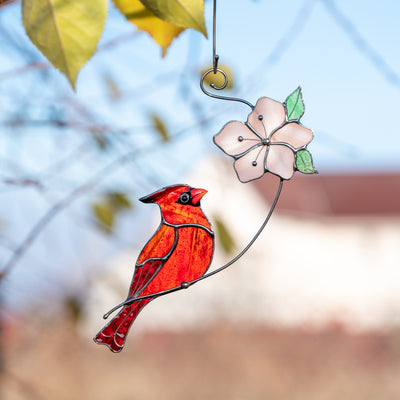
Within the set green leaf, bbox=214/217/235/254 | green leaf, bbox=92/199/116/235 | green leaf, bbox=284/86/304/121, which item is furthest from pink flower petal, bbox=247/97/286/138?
green leaf, bbox=92/199/116/235

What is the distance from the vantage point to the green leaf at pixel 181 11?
394 mm

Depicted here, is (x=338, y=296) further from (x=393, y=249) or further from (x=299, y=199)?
(x=299, y=199)

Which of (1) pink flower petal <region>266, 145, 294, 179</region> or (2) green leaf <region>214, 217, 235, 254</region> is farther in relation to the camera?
(2) green leaf <region>214, 217, 235, 254</region>

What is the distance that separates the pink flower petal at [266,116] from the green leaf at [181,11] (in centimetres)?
12

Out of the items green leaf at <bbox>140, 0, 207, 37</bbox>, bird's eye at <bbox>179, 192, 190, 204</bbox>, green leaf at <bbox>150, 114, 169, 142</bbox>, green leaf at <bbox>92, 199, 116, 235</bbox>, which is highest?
green leaf at <bbox>150, 114, 169, 142</bbox>

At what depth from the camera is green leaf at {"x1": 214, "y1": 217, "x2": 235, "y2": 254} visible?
30.7 inches

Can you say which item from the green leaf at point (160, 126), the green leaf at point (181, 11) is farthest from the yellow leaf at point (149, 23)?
the green leaf at point (160, 126)

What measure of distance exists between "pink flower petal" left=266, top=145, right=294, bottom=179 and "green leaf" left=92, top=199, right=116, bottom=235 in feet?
1.38

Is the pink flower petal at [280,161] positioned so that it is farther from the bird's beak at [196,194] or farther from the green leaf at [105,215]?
the green leaf at [105,215]

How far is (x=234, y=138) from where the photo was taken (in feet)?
1.63

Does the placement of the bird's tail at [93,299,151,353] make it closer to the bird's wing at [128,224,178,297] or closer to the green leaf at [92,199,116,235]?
the bird's wing at [128,224,178,297]

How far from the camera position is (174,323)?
19.9ft

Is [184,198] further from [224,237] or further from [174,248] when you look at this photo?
[224,237]

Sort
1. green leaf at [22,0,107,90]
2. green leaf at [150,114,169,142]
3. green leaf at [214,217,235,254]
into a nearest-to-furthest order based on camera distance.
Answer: green leaf at [22,0,107,90]
green leaf at [214,217,235,254]
green leaf at [150,114,169,142]
